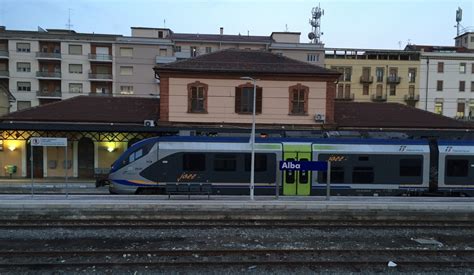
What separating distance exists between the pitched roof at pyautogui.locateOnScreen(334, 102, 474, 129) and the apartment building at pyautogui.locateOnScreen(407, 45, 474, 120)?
3045 centimetres

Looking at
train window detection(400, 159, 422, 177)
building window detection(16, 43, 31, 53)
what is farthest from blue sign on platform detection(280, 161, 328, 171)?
building window detection(16, 43, 31, 53)

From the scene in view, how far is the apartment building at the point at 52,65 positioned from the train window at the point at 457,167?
152 ft

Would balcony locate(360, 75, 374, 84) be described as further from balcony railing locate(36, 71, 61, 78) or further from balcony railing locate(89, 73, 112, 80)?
balcony railing locate(36, 71, 61, 78)

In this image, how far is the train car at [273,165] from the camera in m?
17.8

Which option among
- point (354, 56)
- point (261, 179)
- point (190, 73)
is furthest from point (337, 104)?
point (354, 56)

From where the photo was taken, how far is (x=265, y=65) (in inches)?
1169

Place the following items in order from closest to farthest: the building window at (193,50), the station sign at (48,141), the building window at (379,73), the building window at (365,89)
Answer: the station sign at (48,141), the building window at (193,50), the building window at (379,73), the building window at (365,89)

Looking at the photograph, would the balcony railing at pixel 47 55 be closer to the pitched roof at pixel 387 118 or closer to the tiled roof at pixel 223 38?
the tiled roof at pixel 223 38

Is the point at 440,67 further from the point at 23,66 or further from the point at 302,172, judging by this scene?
the point at 23,66

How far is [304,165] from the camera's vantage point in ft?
54.0

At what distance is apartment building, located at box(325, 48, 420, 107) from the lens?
196ft

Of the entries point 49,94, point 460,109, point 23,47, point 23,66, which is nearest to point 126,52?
point 49,94

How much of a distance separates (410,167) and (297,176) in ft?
17.8

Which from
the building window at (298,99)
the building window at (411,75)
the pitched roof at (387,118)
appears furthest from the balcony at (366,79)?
the building window at (298,99)
